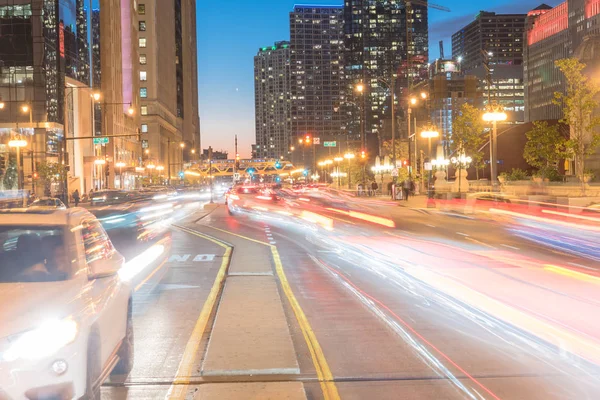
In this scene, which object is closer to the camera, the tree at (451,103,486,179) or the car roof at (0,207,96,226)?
the car roof at (0,207,96,226)

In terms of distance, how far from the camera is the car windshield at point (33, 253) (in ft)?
19.5

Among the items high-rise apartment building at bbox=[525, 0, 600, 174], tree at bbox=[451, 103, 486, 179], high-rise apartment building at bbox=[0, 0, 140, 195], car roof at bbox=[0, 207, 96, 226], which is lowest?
car roof at bbox=[0, 207, 96, 226]

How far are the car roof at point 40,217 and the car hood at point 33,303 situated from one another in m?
0.98

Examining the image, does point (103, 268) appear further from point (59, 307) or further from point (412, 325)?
point (412, 325)

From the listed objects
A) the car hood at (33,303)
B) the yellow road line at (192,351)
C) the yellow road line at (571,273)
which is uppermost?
the car hood at (33,303)

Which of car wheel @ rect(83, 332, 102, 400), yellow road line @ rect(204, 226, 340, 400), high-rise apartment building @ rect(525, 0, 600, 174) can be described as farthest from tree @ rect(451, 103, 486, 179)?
high-rise apartment building @ rect(525, 0, 600, 174)

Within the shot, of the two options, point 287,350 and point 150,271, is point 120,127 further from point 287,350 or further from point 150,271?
point 287,350

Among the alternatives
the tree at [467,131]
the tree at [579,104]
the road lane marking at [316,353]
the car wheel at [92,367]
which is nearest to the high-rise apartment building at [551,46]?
the tree at [467,131]

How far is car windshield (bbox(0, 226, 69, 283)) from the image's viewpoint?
593cm

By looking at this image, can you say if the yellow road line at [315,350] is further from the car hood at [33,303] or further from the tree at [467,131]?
the tree at [467,131]

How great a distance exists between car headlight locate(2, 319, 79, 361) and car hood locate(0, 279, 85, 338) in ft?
0.17

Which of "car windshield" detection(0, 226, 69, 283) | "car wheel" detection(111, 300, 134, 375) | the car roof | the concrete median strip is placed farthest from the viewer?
the concrete median strip

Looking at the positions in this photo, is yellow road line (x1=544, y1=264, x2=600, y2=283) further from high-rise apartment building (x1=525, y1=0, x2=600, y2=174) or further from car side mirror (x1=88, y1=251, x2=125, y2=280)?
high-rise apartment building (x1=525, y1=0, x2=600, y2=174)

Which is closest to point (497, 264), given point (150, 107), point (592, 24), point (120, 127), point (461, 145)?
point (461, 145)
